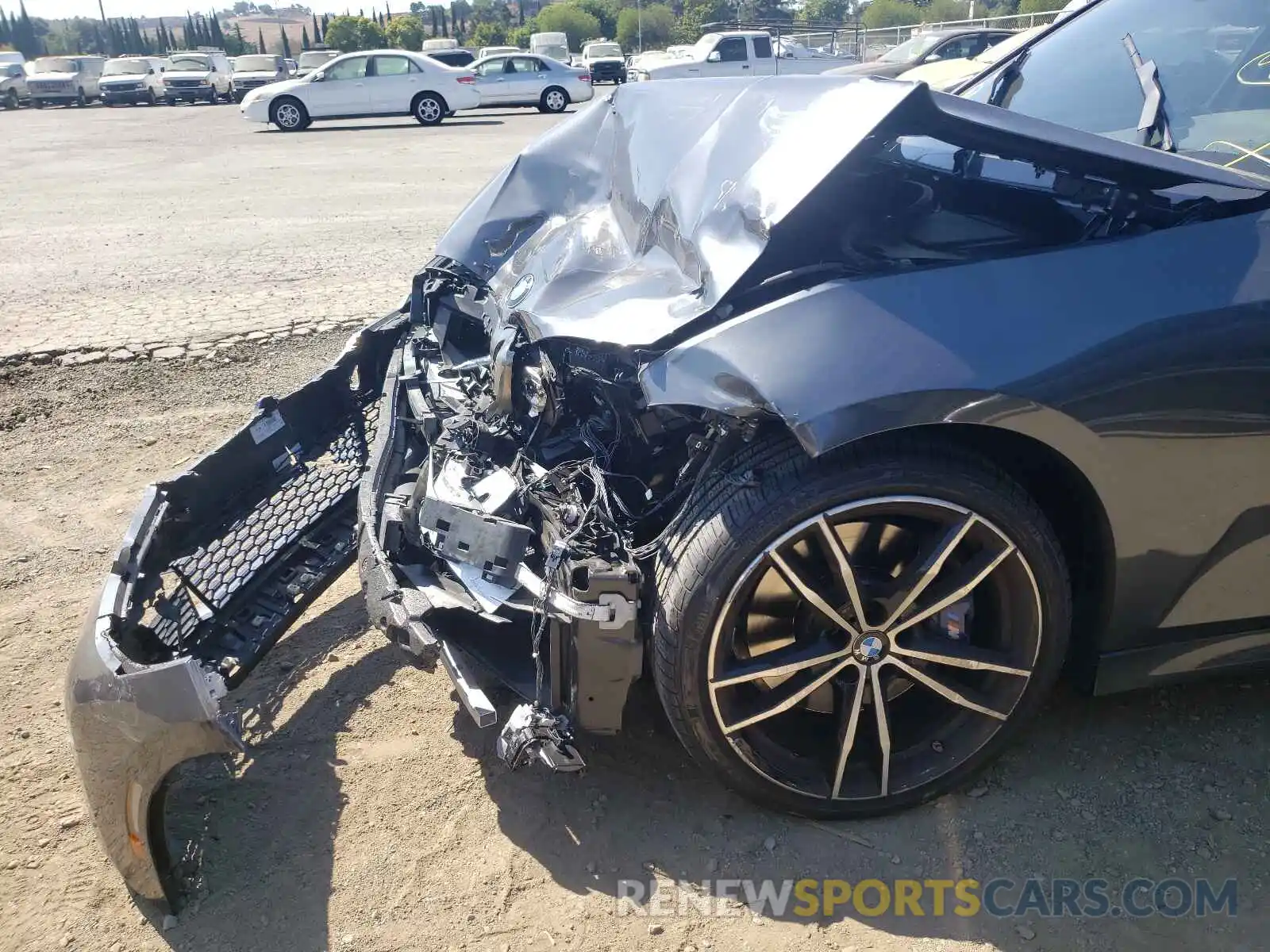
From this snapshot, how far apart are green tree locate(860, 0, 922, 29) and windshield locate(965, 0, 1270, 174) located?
44.8m

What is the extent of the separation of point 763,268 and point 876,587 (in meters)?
0.80

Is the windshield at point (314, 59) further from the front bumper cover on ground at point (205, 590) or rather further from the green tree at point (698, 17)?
the front bumper cover on ground at point (205, 590)

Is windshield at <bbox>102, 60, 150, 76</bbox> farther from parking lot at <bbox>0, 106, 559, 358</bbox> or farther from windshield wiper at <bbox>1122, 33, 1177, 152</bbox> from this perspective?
windshield wiper at <bbox>1122, 33, 1177, 152</bbox>

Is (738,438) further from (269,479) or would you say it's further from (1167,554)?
(269,479)

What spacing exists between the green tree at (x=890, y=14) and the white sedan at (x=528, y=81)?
85.1 ft

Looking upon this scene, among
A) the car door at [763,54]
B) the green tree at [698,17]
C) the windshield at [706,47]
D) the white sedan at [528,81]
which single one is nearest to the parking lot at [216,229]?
the white sedan at [528,81]

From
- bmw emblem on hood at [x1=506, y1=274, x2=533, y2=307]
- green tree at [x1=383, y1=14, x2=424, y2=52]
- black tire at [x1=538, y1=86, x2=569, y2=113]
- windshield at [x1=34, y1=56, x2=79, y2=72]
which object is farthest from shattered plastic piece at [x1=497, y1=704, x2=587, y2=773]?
green tree at [x1=383, y1=14, x2=424, y2=52]

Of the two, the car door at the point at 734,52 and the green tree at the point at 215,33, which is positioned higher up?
the green tree at the point at 215,33

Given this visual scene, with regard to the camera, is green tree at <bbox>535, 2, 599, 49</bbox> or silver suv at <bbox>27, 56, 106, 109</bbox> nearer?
silver suv at <bbox>27, 56, 106, 109</bbox>

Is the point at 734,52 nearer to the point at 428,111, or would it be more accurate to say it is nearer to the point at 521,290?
the point at 428,111

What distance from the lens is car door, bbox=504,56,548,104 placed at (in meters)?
22.2

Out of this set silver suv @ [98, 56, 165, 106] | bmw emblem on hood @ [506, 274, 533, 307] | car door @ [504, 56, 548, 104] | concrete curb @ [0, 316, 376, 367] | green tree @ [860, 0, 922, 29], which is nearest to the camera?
bmw emblem on hood @ [506, 274, 533, 307]

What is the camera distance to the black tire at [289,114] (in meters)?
19.0

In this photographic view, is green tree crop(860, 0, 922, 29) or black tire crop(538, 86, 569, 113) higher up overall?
green tree crop(860, 0, 922, 29)
